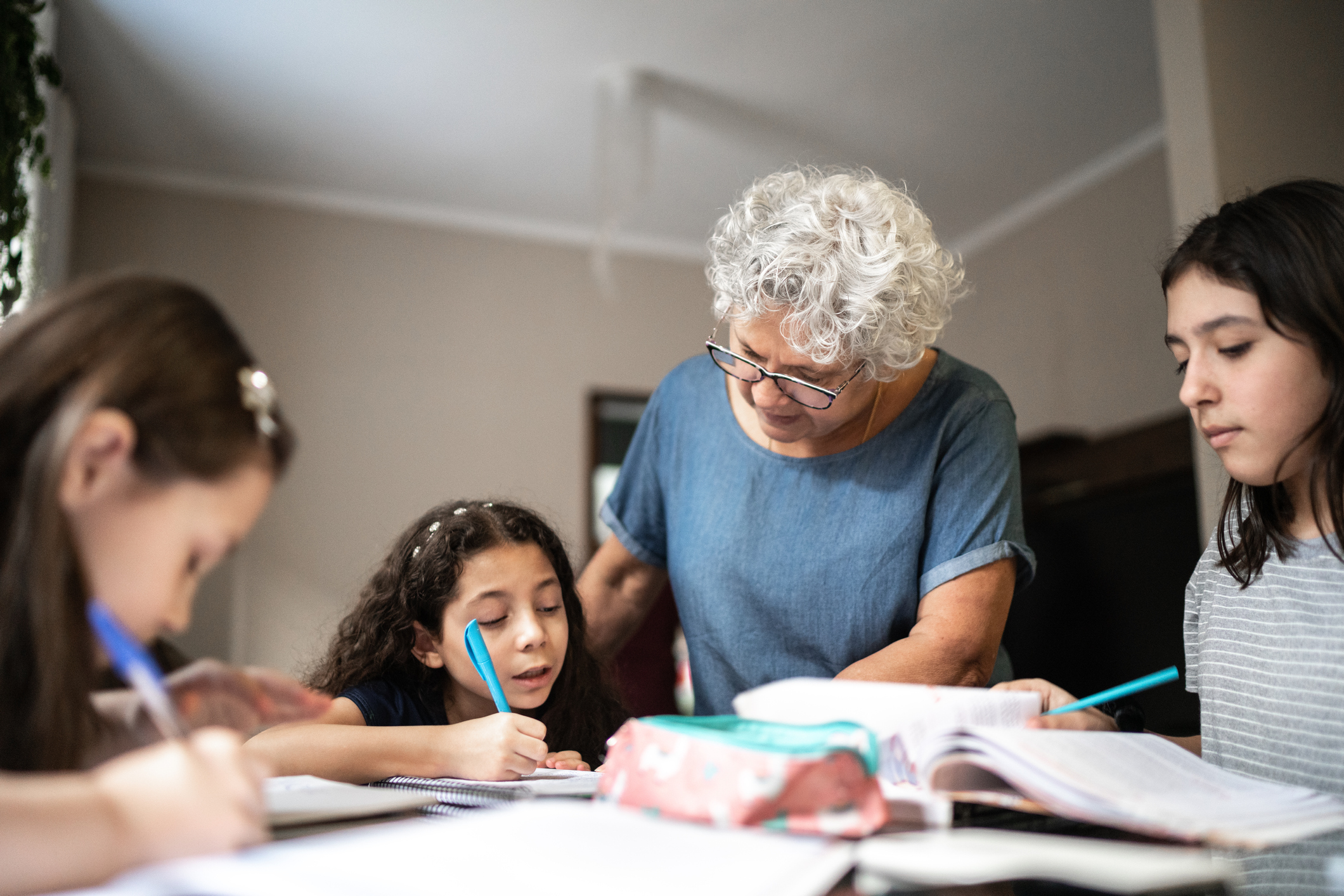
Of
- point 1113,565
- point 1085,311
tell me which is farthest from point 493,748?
point 1085,311

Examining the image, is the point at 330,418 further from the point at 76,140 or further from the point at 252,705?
the point at 252,705

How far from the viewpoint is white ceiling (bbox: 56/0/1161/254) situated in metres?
3.16

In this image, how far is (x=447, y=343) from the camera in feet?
14.6

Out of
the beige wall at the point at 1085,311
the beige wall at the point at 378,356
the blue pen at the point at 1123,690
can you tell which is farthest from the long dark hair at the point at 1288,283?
the beige wall at the point at 378,356

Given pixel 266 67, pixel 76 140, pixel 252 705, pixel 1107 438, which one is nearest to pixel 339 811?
pixel 252 705

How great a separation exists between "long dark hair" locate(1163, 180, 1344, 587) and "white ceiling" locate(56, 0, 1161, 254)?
245 centimetres

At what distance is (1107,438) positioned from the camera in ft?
10.6

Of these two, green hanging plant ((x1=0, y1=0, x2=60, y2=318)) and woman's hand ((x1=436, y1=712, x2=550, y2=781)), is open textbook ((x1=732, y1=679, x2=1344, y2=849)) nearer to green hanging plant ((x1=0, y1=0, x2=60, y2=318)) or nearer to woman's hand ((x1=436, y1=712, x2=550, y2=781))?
woman's hand ((x1=436, y1=712, x2=550, y2=781))

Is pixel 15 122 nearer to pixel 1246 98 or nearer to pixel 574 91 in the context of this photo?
pixel 574 91

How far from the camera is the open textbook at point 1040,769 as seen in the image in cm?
60

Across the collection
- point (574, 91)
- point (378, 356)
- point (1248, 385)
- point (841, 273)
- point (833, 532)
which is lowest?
point (833, 532)

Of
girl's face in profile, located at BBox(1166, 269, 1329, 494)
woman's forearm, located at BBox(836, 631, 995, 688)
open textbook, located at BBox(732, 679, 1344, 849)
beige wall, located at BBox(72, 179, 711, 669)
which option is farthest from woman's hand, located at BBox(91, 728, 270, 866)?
beige wall, located at BBox(72, 179, 711, 669)

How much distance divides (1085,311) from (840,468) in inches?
128

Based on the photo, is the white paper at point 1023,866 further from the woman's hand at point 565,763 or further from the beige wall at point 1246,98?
the beige wall at point 1246,98
